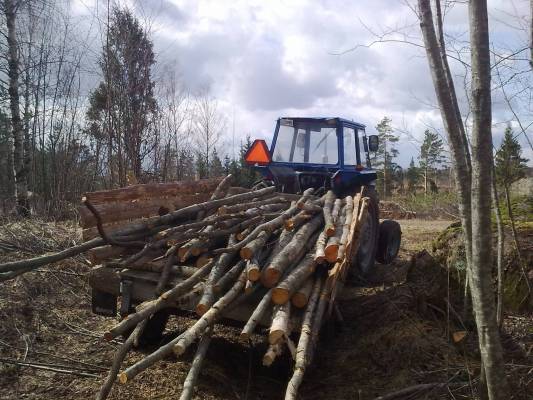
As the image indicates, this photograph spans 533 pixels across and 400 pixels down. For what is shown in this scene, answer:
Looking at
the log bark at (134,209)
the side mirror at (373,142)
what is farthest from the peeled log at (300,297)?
the side mirror at (373,142)

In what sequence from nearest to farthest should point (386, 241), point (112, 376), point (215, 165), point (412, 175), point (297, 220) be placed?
point (112, 376)
point (297, 220)
point (386, 241)
point (215, 165)
point (412, 175)

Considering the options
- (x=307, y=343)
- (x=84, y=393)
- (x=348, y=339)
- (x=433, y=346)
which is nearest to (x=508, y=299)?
(x=433, y=346)

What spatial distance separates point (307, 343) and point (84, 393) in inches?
72.4

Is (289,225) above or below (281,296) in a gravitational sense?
above

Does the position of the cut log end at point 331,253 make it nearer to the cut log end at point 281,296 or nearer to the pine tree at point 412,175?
the cut log end at point 281,296

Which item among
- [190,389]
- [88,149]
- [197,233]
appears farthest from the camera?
[88,149]

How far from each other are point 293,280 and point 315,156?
437cm

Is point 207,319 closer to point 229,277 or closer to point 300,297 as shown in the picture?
point 229,277

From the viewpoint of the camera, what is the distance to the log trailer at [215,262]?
3.52m

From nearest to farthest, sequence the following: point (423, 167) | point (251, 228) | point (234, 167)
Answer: point (251, 228)
point (234, 167)
point (423, 167)

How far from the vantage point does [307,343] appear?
3344 mm

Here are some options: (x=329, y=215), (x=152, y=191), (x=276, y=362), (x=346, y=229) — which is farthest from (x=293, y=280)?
(x=152, y=191)

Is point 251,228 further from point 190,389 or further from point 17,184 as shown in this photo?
point 17,184

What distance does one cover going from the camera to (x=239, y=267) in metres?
4.08
